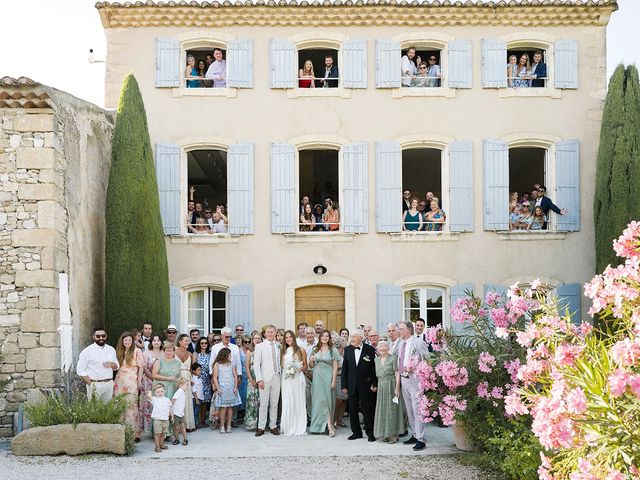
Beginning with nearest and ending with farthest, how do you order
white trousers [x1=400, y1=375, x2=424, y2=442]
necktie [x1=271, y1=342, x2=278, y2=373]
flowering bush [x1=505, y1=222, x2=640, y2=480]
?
1. flowering bush [x1=505, y1=222, x2=640, y2=480]
2. white trousers [x1=400, y1=375, x2=424, y2=442]
3. necktie [x1=271, y1=342, x2=278, y2=373]

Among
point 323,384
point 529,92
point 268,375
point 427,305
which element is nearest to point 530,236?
point 427,305

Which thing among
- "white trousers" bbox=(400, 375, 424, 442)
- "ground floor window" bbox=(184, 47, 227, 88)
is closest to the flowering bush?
"white trousers" bbox=(400, 375, 424, 442)

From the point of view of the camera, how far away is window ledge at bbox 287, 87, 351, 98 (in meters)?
14.6

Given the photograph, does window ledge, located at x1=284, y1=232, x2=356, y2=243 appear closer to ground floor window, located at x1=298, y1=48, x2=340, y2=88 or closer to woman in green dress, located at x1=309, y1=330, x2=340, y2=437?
ground floor window, located at x1=298, y1=48, x2=340, y2=88

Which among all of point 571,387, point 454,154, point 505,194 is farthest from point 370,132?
point 571,387

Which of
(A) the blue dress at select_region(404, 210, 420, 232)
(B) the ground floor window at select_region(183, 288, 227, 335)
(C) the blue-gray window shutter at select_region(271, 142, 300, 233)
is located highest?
(C) the blue-gray window shutter at select_region(271, 142, 300, 233)

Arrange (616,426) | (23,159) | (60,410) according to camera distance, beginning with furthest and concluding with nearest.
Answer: (23,159), (60,410), (616,426)

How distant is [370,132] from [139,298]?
5440mm

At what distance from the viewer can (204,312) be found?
14531 millimetres

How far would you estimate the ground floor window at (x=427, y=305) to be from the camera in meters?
14.5

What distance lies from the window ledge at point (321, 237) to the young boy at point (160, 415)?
5298 mm

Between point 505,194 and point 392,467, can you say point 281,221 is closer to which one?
point 505,194

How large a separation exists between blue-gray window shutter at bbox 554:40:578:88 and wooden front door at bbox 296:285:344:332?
5.92m

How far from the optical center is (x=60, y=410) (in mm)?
9219
